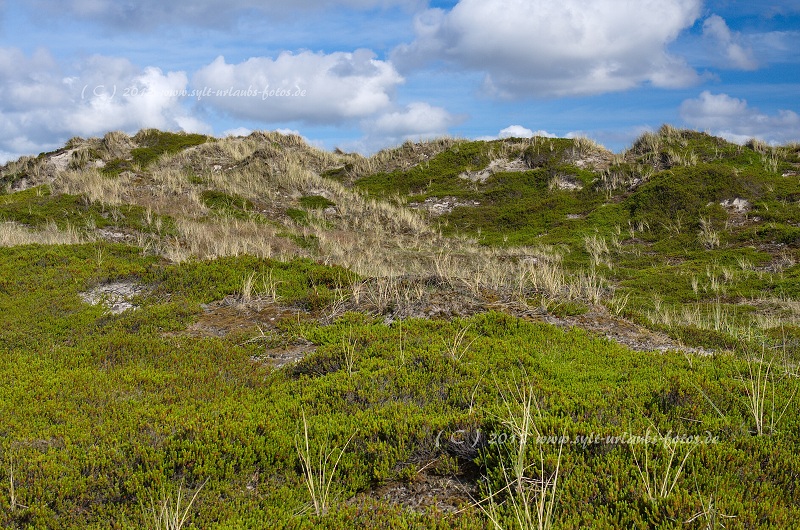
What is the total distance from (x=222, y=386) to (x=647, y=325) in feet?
24.6

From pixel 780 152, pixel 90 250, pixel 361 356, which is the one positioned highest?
pixel 780 152

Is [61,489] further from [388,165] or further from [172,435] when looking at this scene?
[388,165]

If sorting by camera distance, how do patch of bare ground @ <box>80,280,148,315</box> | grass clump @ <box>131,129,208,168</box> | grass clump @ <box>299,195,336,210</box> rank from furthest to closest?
grass clump @ <box>131,129,208,168</box>, grass clump @ <box>299,195,336,210</box>, patch of bare ground @ <box>80,280,148,315</box>

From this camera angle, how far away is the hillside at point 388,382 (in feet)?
15.0

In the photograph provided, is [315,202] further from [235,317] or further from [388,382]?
[388,382]

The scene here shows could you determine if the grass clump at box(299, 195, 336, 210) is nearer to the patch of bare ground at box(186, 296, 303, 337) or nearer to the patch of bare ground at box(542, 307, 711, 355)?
the patch of bare ground at box(186, 296, 303, 337)

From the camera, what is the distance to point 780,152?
26312 millimetres

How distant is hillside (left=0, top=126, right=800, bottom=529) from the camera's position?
4570 millimetres

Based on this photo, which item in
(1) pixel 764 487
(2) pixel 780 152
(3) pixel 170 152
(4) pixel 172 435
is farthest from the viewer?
(3) pixel 170 152

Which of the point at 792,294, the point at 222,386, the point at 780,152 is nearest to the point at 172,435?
the point at 222,386

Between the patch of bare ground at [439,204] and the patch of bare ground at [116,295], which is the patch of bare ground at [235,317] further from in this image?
the patch of bare ground at [439,204]

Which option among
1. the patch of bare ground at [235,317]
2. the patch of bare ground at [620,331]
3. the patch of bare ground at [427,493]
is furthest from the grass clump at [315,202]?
the patch of bare ground at [427,493]

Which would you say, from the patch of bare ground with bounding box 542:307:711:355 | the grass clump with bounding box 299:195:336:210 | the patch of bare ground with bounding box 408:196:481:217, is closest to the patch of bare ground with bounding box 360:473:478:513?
the patch of bare ground with bounding box 542:307:711:355

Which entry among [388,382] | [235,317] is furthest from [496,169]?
[388,382]
